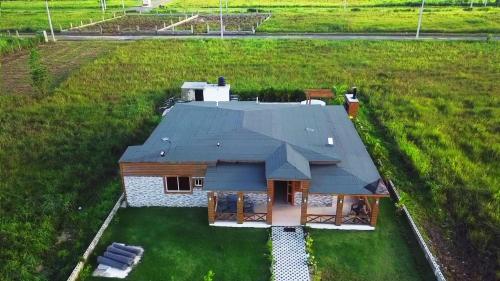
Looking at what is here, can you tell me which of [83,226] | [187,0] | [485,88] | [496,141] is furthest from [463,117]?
[187,0]

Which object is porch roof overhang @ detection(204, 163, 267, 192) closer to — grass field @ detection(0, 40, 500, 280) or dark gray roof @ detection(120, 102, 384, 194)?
dark gray roof @ detection(120, 102, 384, 194)

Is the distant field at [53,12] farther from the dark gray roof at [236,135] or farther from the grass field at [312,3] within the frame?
the dark gray roof at [236,135]

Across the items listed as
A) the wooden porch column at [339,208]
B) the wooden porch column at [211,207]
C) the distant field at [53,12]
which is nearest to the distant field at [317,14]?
the distant field at [53,12]

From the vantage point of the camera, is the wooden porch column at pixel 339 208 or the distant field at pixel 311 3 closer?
the wooden porch column at pixel 339 208

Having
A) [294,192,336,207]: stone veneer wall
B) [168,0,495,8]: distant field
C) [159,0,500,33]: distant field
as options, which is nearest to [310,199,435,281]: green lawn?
[294,192,336,207]: stone veneer wall

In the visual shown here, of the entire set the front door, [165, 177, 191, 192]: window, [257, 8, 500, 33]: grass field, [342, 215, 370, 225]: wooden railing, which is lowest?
[342, 215, 370, 225]: wooden railing

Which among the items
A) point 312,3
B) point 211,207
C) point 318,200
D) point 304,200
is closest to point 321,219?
point 318,200
